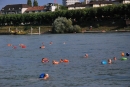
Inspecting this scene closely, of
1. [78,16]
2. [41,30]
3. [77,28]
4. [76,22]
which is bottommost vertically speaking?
[41,30]

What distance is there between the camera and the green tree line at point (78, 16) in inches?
5084

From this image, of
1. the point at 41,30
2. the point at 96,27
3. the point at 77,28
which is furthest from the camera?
the point at 41,30

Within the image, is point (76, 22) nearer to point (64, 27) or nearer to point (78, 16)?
point (78, 16)

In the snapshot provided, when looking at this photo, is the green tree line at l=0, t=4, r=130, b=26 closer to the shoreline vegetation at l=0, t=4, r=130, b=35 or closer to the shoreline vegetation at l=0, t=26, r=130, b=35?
the shoreline vegetation at l=0, t=4, r=130, b=35

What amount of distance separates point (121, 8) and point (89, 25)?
12.1 m

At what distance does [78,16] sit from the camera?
13625 centimetres

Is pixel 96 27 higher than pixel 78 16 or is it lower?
lower

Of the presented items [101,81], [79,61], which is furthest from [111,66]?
[101,81]

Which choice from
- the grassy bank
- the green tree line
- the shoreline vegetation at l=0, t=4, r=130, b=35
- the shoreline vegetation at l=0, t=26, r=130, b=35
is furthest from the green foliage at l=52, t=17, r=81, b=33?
the green tree line

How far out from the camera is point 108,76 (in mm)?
31375

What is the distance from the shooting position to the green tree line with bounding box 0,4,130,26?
129 meters

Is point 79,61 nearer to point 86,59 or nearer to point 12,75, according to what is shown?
point 86,59

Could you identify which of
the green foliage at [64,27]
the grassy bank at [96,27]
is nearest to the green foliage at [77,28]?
the green foliage at [64,27]

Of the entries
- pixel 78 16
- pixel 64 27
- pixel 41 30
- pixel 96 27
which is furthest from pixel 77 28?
pixel 78 16
